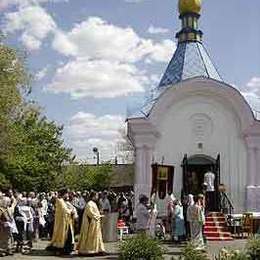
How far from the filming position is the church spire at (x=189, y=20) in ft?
96.8

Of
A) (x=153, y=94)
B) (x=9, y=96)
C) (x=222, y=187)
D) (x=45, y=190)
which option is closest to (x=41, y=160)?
(x=45, y=190)

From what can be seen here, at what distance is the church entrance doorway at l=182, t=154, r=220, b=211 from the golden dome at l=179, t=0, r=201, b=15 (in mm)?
7811

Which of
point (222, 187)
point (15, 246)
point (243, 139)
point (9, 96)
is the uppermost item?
point (9, 96)

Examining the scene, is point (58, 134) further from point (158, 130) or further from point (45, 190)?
point (158, 130)

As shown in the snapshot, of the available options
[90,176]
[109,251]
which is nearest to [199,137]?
[109,251]

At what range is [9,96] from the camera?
27.5m

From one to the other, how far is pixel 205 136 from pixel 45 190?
12963mm

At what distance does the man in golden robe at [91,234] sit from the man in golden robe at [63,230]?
1.45 feet

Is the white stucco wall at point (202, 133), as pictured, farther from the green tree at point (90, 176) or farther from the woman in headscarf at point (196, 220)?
the green tree at point (90, 176)

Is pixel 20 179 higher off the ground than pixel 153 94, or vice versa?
pixel 153 94

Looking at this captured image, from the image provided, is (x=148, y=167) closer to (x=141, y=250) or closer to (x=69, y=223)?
(x=69, y=223)

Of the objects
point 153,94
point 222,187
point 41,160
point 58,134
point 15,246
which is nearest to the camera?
point 15,246

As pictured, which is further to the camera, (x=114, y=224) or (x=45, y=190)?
(x=45, y=190)

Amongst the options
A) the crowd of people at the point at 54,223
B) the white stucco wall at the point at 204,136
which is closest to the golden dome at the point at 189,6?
the white stucco wall at the point at 204,136
